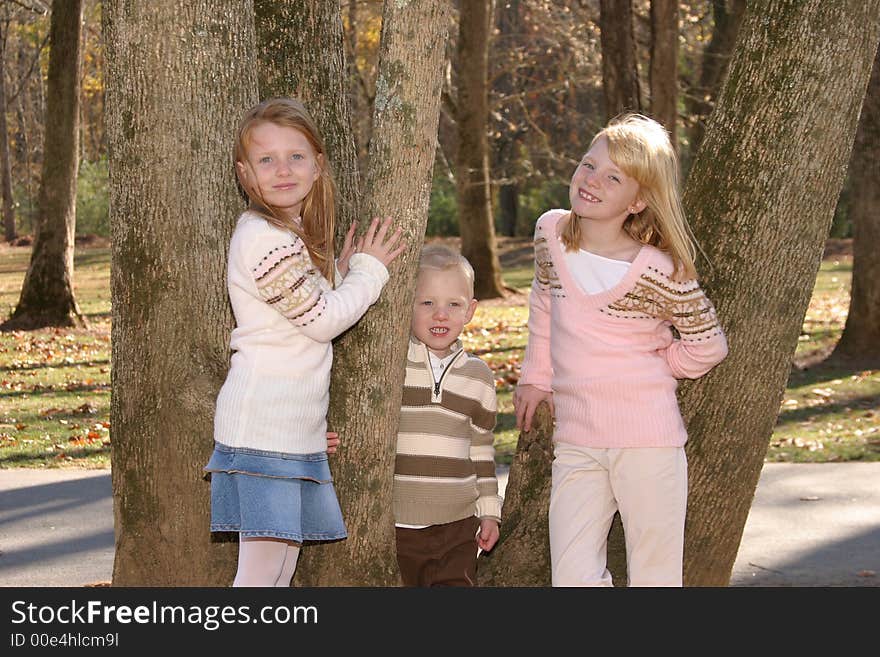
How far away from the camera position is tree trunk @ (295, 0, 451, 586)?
159 inches

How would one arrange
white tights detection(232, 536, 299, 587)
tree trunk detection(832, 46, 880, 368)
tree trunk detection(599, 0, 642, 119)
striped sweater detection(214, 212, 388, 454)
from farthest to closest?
1. tree trunk detection(599, 0, 642, 119)
2. tree trunk detection(832, 46, 880, 368)
3. white tights detection(232, 536, 299, 587)
4. striped sweater detection(214, 212, 388, 454)

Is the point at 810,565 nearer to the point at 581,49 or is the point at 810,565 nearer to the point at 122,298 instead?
the point at 122,298

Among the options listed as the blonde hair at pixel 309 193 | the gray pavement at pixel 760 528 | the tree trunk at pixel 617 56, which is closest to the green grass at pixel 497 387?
the gray pavement at pixel 760 528

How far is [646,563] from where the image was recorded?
3.97m

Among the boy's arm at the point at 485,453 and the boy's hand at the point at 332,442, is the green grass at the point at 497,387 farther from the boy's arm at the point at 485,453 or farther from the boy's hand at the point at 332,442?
the boy's hand at the point at 332,442

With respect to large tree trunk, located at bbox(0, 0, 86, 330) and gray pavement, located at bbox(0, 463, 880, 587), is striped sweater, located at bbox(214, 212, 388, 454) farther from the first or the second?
large tree trunk, located at bbox(0, 0, 86, 330)

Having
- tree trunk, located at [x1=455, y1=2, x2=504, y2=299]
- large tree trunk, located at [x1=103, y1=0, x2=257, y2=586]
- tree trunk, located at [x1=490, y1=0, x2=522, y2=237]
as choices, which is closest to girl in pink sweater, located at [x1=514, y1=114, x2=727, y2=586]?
large tree trunk, located at [x1=103, y1=0, x2=257, y2=586]

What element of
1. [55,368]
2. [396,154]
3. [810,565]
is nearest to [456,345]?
[396,154]

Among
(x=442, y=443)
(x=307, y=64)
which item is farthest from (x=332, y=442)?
(x=307, y=64)

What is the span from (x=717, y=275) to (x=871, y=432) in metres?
5.76

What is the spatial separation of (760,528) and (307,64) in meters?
3.72

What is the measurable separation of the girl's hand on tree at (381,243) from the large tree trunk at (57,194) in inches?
497

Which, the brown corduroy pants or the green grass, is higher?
the brown corduroy pants

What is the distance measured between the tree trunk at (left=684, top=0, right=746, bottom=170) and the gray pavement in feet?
42.5
